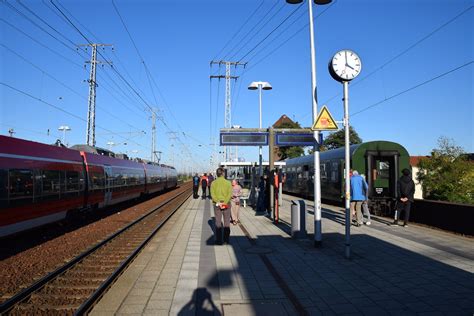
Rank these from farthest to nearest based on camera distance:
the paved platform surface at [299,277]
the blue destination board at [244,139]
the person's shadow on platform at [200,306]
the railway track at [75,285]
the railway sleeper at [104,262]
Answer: the blue destination board at [244,139] < the railway sleeper at [104,262] < the railway track at [75,285] < the paved platform surface at [299,277] < the person's shadow on platform at [200,306]

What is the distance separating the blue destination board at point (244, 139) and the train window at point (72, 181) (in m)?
5.93

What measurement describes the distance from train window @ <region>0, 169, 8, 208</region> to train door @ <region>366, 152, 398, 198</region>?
1330 cm

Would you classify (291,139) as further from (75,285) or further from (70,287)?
(70,287)

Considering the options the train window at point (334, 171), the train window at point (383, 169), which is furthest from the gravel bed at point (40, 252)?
the train window at point (334, 171)

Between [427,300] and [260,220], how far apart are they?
9.86 metres

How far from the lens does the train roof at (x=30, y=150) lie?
918cm

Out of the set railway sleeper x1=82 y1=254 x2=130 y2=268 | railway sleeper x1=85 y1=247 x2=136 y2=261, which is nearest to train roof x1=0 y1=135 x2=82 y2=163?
railway sleeper x1=85 y1=247 x2=136 y2=261

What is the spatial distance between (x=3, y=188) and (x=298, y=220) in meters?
6.77

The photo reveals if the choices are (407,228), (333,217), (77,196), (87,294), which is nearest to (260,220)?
(333,217)

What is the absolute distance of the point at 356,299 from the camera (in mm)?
5512

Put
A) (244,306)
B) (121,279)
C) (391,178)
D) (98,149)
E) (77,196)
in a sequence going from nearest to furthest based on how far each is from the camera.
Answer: (244,306) → (121,279) → (77,196) → (391,178) → (98,149)

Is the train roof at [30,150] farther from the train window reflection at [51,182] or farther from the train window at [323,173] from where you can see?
the train window at [323,173]

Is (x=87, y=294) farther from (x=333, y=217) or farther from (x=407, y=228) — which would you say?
(x=333, y=217)

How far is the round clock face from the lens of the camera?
8.80m
